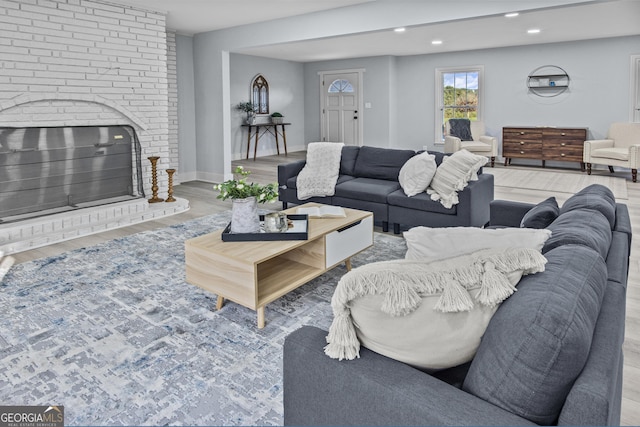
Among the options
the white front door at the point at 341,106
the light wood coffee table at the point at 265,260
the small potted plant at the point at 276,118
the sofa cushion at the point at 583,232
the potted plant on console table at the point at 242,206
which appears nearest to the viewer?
the sofa cushion at the point at 583,232

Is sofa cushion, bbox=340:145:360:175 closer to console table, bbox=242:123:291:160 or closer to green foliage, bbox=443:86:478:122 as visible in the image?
console table, bbox=242:123:291:160

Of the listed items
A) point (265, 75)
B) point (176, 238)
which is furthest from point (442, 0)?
point (265, 75)

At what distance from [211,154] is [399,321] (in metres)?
6.32

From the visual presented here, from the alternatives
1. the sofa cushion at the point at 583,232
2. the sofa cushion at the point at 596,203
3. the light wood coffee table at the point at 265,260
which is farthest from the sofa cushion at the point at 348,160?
the sofa cushion at the point at 583,232

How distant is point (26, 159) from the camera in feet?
14.4

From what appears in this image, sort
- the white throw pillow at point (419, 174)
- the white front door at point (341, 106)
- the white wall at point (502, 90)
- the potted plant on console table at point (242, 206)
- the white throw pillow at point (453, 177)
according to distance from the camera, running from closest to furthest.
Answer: the potted plant on console table at point (242, 206), the white throw pillow at point (453, 177), the white throw pillow at point (419, 174), the white wall at point (502, 90), the white front door at point (341, 106)

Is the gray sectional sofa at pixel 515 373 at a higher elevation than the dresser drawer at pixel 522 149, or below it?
below

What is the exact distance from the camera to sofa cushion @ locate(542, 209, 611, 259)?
157cm

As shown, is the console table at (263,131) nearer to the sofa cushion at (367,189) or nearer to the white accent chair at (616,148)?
the sofa cushion at (367,189)

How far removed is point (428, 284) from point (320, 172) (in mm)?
3885

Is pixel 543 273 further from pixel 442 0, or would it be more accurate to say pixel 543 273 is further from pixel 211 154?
pixel 211 154

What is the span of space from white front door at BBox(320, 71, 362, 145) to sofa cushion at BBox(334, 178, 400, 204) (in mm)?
6566

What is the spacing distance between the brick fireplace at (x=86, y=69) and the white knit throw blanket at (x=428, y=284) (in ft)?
12.5

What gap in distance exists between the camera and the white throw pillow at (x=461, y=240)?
1.41 metres
